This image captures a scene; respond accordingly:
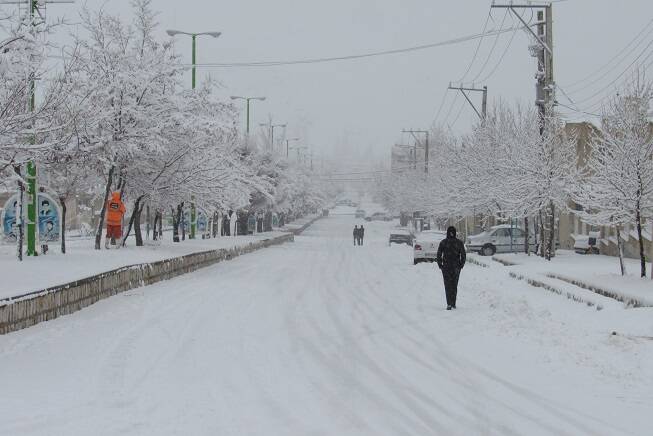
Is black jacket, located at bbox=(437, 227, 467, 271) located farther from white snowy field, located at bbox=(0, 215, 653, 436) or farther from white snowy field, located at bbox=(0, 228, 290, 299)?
white snowy field, located at bbox=(0, 228, 290, 299)

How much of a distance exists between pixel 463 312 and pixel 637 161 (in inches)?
276

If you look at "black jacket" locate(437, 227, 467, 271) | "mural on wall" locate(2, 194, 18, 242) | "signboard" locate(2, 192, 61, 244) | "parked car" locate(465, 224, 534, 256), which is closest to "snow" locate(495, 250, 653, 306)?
"black jacket" locate(437, 227, 467, 271)

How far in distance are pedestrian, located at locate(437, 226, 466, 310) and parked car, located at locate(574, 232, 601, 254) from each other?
2457 cm

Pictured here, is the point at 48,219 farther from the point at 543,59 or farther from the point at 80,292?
the point at 543,59

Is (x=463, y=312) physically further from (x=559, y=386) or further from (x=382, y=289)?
(x=559, y=386)

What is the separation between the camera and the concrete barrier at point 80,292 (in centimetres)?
1249

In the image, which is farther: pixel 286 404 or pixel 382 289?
pixel 382 289

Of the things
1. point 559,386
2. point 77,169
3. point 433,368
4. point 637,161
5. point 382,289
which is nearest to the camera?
point 559,386

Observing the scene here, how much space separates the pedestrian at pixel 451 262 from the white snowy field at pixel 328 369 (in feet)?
1.26

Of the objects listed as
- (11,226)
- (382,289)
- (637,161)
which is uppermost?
(637,161)

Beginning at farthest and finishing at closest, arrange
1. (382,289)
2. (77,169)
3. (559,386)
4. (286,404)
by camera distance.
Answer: (77,169)
(382,289)
(559,386)
(286,404)

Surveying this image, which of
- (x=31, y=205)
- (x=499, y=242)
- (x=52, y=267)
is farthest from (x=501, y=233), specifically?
(x=52, y=267)

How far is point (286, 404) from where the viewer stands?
8.20 meters

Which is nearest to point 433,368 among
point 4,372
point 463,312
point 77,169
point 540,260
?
point 4,372
